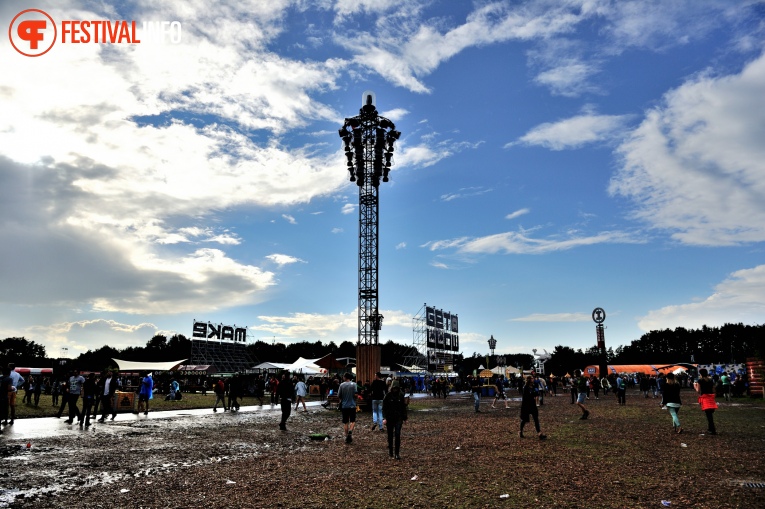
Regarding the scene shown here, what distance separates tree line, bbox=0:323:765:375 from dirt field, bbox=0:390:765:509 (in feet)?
334

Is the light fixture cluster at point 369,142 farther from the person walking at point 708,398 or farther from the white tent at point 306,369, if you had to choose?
the person walking at point 708,398

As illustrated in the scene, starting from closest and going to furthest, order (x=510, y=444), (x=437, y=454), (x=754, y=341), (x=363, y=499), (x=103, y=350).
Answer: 1. (x=363, y=499)
2. (x=437, y=454)
3. (x=510, y=444)
4. (x=754, y=341)
5. (x=103, y=350)

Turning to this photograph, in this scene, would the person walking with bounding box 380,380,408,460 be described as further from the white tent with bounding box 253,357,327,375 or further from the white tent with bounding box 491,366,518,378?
the white tent with bounding box 491,366,518,378

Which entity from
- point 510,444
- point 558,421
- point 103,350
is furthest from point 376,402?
point 103,350

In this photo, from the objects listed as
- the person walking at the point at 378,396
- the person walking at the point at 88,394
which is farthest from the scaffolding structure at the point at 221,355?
the person walking at the point at 378,396

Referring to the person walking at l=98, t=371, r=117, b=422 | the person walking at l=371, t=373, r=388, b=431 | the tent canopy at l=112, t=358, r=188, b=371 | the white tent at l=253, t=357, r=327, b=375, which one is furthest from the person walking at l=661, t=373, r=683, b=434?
the tent canopy at l=112, t=358, r=188, b=371

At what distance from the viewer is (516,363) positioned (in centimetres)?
14500

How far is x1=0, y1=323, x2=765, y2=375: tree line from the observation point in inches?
5002

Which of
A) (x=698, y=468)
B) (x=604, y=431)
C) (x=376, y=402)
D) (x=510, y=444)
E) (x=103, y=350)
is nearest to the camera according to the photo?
(x=698, y=468)

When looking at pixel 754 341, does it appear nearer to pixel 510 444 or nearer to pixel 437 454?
pixel 510 444

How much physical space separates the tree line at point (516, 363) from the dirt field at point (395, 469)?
102 metres

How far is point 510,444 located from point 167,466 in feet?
28.0

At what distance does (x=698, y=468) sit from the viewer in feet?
32.0

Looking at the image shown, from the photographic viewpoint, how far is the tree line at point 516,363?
417ft
